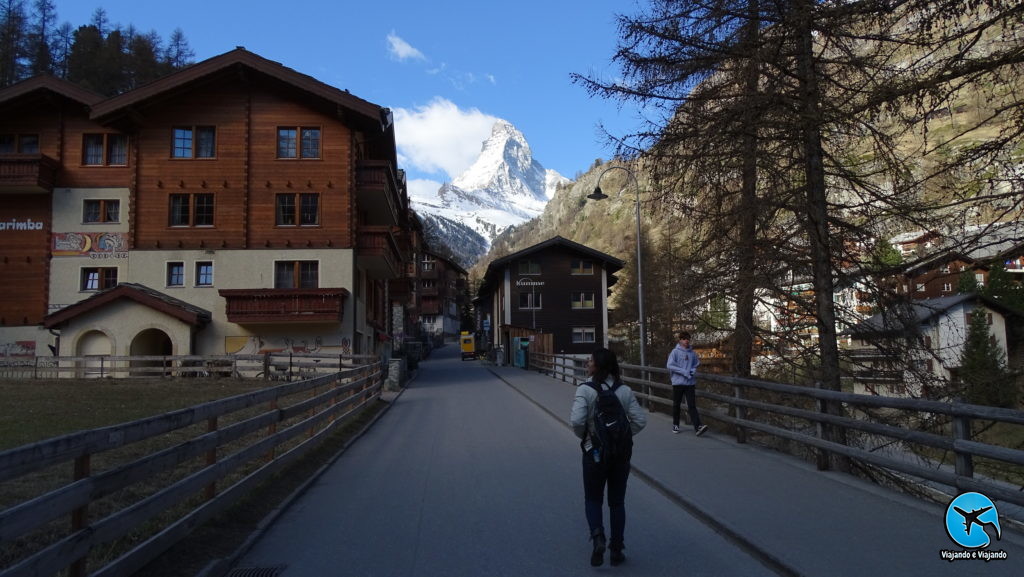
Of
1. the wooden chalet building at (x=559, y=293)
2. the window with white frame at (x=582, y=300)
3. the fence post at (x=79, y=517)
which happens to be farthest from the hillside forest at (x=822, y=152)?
the window with white frame at (x=582, y=300)

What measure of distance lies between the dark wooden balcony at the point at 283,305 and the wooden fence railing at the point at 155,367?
191 cm

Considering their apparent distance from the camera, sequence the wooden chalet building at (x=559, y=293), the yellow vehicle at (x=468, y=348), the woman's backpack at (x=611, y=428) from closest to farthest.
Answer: the woman's backpack at (x=611, y=428), the wooden chalet building at (x=559, y=293), the yellow vehicle at (x=468, y=348)

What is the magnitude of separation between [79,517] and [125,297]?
2969 centimetres

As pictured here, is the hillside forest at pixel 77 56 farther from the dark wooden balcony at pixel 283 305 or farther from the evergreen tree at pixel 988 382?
the evergreen tree at pixel 988 382

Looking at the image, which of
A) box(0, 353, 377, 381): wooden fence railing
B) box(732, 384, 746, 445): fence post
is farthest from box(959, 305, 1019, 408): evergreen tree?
box(0, 353, 377, 381): wooden fence railing

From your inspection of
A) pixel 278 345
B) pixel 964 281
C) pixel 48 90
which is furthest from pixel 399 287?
pixel 964 281

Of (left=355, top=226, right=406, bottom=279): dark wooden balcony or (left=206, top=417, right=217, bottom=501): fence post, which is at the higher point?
(left=355, top=226, right=406, bottom=279): dark wooden balcony

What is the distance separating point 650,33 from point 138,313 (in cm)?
2749

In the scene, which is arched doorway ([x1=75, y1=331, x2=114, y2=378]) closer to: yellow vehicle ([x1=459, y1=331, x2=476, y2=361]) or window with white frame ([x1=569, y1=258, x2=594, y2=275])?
window with white frame ([x1=569, y1=258, x2=594, y2=275])

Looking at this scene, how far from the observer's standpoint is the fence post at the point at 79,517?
4156mm

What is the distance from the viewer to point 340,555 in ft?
18.9

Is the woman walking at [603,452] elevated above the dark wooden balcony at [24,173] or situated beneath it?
situated beneath

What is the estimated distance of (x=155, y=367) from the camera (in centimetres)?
2892

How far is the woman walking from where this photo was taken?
528 cm
